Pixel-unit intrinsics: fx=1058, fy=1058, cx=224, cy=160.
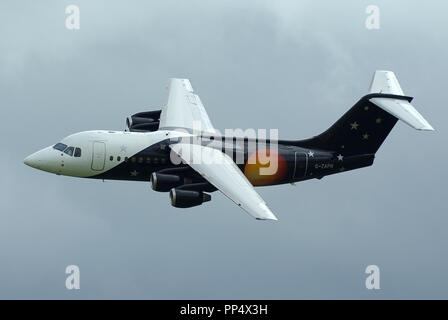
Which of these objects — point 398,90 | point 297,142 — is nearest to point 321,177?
point 297,142

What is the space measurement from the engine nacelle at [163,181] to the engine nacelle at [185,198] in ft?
4.93

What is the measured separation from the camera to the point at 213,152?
183 feet

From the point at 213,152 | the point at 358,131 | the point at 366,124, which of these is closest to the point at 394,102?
the point at 366,124

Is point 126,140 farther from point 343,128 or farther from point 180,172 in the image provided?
point 343,128

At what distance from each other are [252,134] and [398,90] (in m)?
8.61

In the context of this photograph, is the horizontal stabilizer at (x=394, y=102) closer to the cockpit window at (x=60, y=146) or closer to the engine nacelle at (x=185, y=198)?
the engine nacelle at (x=185, y=198)

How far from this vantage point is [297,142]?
58.3 meters

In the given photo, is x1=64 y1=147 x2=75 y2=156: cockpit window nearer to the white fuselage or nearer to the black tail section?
the white fuselage

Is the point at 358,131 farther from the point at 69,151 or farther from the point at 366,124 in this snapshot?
the point at 69,151

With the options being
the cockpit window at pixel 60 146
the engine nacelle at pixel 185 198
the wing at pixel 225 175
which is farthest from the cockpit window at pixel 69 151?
the engine nacelle at pixel 185 198

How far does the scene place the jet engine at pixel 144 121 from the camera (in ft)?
199

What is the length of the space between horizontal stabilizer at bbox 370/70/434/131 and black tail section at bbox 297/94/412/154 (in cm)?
86

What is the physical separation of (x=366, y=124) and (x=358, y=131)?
580 millimetres

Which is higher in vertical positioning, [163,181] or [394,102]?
[394,102]
